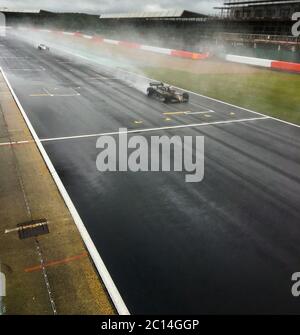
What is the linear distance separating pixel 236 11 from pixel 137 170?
92716 millimetres

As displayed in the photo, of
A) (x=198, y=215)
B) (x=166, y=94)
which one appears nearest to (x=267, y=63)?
(x=166, y=94)

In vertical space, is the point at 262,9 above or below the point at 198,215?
above

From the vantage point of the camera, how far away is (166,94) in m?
24.2

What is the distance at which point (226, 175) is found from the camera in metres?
12.5

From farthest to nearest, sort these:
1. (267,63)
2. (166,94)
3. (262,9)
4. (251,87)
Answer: (262,9) → (267,63) → (251,87) → (166,94)

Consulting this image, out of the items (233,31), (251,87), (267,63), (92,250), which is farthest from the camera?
(233,31)

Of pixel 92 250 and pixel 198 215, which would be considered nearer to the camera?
→ pixel 92 250

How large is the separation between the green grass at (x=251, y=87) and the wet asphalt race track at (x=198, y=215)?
4305 millimetres

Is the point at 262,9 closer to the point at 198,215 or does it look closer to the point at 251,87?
the point at 251,87

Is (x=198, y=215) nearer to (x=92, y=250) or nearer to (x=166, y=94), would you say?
(x=92, y=250)

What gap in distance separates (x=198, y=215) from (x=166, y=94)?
1576cm

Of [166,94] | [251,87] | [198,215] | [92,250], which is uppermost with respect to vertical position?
[251,87]

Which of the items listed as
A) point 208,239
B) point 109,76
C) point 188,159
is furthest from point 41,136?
point 109,76

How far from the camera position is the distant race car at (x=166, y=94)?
79.2 ft
